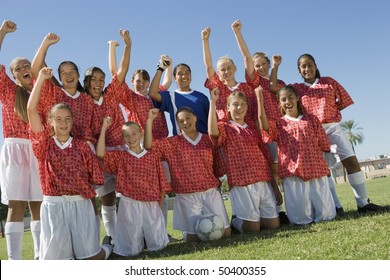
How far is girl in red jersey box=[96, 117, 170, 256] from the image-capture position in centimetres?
655

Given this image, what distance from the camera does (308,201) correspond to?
23.7ft

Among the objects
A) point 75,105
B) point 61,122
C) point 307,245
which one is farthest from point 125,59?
point 307,245

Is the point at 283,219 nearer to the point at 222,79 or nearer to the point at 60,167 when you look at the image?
the point at 222,79

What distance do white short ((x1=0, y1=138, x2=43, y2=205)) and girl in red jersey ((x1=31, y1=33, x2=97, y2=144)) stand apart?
601mm

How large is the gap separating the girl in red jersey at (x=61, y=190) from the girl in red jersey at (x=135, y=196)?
53 centimetres

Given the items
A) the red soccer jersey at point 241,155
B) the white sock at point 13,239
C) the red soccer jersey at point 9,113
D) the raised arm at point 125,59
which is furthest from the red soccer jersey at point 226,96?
the white sock at point 13,239

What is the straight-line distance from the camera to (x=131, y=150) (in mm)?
6891

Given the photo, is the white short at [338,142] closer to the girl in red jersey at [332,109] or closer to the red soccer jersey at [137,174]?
the girl in red jersey at [332,109]

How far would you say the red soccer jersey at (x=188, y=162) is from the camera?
7145 millimetres

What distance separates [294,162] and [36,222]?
437cm

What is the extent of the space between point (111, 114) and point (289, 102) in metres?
3.15

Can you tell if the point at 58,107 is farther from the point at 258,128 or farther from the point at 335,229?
the point at 335,229

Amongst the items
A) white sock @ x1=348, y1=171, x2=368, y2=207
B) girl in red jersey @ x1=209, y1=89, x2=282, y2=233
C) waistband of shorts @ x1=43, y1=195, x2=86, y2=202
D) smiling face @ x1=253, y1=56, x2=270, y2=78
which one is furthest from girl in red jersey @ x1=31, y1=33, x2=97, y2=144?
white sock @ x1=348, y1=171, x2=368, y2=207
